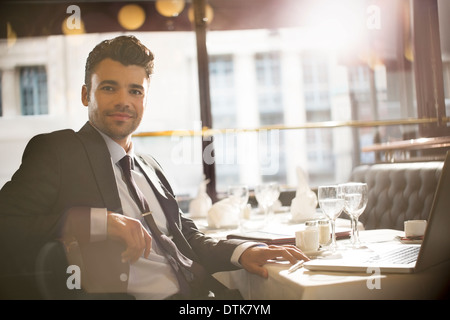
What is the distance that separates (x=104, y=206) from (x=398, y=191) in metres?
1.45

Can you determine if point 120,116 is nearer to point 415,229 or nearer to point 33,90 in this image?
point 33,90

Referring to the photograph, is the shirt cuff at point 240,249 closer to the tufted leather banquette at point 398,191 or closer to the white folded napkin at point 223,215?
the white folded napkin at point 223,215

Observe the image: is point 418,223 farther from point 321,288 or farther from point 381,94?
point 381,94

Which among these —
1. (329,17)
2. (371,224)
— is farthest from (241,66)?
(371,224)

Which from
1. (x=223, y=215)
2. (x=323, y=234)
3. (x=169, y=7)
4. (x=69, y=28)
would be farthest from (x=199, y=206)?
(x=169, y=7)

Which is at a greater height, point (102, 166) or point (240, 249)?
point (102, 166)

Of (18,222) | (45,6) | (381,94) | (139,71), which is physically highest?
(45,6)

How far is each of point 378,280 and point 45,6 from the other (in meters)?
2.72

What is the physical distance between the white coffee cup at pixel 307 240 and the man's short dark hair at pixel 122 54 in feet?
2.14

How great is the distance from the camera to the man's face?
1.37 metres

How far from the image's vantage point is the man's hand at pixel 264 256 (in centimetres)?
111

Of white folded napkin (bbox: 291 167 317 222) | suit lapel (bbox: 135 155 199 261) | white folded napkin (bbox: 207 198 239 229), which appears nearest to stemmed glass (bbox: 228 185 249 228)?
white folded napkin (bbox: 207 198 239 229)

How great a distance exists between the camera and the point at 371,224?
2.34 meters

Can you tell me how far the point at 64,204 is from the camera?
3.87ft
